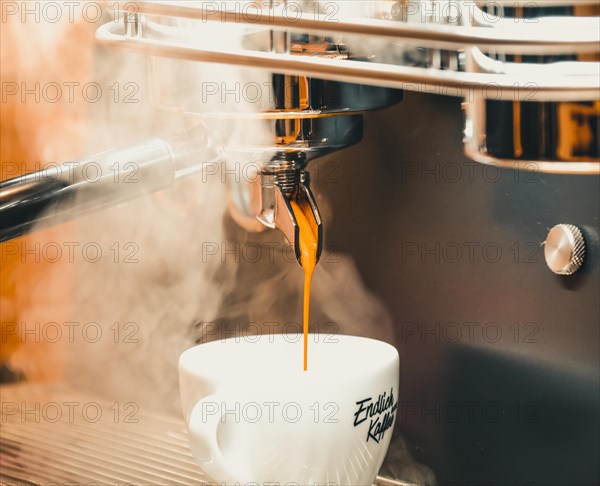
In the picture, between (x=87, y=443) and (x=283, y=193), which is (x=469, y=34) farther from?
(x=87, y=443)

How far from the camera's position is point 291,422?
44cm

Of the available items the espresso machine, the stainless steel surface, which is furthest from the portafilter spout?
the stainless steel surface

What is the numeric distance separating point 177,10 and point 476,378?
34 centimetres

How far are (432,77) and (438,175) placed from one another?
0.29m

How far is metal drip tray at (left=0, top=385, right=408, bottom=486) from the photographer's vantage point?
0.57 meters

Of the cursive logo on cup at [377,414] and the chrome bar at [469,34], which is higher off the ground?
the chrome bar at [469,34]

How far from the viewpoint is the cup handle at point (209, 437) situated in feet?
1.44

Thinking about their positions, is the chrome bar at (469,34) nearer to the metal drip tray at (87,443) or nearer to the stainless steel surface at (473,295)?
the stainless steel surface at (473,295)

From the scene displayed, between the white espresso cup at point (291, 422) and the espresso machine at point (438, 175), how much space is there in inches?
3.0

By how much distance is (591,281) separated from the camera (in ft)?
1.55

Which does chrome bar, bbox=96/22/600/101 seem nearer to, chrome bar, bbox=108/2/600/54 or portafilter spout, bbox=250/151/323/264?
chrome bar, bbox=108/2/600/54

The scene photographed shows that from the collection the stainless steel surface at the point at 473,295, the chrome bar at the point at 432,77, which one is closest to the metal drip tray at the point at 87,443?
the stainless steel surface at the point at 473,295

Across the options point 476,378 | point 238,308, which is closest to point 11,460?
point 238,308

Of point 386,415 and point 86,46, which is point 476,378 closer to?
point 386,415
